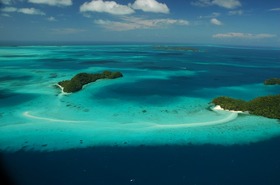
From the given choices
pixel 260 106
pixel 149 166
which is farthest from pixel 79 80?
pixel 149 166

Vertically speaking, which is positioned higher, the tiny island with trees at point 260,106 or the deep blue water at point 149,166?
the tiny island with trees at point 260,106

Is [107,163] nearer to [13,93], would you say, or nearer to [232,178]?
[232,178]

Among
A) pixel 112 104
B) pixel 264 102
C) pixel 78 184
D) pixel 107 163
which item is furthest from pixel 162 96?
pixel 78 184

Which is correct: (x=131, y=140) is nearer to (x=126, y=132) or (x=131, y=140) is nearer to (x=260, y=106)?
(x=126, y=132)

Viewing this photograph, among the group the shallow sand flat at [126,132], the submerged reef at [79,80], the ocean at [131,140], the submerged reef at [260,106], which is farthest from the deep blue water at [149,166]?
the submerged reef at [79,80]

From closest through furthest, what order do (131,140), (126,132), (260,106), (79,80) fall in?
(131,140) < (126,132) < (260,106) < (79,80)

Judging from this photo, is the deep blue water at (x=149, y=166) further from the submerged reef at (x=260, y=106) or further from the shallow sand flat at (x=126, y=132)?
the submerged reef at (x=260, y=106)
